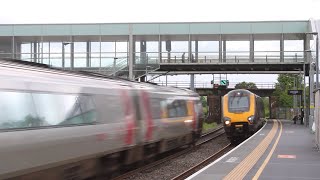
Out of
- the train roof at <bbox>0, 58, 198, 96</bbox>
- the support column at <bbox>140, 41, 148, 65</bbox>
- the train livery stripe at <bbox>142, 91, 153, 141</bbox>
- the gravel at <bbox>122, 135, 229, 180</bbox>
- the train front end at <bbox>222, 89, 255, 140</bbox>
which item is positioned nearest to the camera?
the train roof at <bbox>0, 58, 198, 96</bbox>

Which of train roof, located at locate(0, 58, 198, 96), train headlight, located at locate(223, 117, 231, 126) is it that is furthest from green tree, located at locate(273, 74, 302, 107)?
train roof, located at locate(0, 58, 198, 96)

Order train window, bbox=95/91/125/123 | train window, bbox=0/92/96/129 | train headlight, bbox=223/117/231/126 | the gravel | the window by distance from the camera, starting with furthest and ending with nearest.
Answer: train headlight, bbox=223/117/231/126 < the window < the gravel < train window, bbox=95/91/125/123 < train window, bbox=0/92/96/129

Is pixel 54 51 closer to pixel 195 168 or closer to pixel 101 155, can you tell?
pixel 195 168

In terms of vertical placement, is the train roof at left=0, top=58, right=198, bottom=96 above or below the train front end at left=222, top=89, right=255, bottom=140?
above

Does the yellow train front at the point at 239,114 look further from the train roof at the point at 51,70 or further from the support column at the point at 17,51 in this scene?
the support column at the point at 17,51

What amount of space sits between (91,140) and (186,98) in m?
10.9

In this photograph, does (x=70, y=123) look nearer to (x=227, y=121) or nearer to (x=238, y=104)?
(x=227, y=121)

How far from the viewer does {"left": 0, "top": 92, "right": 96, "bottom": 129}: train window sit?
688 centimetres

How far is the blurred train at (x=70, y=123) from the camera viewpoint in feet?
23.0

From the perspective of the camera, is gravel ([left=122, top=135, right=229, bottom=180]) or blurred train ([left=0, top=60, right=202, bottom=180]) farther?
gravel ([left=122, top=135, right=229, bottom=180])

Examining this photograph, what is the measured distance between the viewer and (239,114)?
82.5ft

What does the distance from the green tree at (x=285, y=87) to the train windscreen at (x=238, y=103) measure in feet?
137

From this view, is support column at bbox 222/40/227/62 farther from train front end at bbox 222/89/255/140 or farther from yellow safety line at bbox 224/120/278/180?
yellow safety line at bbox 224/120/278/180

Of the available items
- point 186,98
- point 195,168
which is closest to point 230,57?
point 186,98
